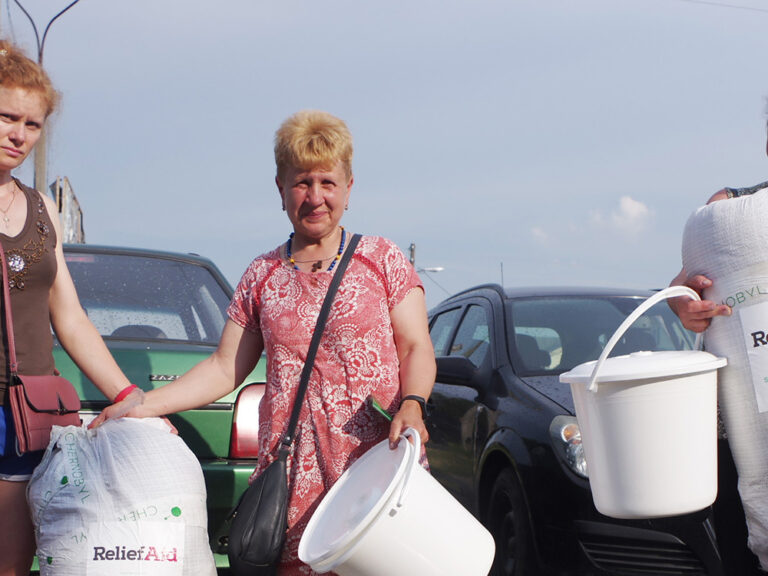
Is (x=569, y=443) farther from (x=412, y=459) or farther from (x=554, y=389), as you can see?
(x=412, y=459)

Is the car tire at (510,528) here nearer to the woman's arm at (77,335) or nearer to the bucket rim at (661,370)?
the woman's arm at (77,335)

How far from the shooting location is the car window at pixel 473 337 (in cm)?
571

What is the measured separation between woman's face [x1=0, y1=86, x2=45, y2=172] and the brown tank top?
15 cm

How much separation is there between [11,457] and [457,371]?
2897 mm

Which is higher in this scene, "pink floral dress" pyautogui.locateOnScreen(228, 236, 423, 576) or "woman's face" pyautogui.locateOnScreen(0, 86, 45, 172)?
"woman's face" pyautogui.locateOnScreen(0, 86, 45, 172)

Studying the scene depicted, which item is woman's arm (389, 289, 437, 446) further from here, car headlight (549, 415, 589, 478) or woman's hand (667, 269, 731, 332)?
car headlight (549, 415, 589, 478)

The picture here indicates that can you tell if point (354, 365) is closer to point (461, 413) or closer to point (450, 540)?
point (450, 540)

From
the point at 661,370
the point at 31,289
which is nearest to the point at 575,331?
the point at 661,370

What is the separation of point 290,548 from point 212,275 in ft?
8.42

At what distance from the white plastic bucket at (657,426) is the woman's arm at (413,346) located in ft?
2.02

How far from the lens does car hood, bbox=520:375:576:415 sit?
461 cm

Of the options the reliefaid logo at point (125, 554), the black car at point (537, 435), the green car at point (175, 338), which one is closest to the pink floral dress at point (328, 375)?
the reliefaid logo at point (125, 554)

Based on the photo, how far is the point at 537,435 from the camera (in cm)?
454

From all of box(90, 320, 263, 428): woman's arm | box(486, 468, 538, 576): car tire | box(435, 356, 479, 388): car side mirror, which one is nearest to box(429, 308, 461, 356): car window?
box(435, 356, 479, 388): car side mirror
